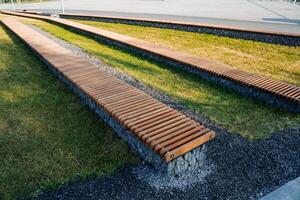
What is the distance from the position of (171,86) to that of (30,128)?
3816 millimetres

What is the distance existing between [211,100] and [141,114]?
2548mm

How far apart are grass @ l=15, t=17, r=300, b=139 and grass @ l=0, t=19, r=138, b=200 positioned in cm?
224

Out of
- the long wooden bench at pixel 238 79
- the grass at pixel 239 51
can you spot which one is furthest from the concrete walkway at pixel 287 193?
the grass at pixel 239 51

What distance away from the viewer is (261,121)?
6293 mm

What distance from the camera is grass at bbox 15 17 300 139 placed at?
20.2ft

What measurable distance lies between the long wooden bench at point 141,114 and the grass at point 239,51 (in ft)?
15.2

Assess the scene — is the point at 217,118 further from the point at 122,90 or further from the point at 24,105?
the point at 24,105

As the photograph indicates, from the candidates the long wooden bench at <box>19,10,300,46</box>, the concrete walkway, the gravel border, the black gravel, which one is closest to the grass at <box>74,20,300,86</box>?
the long wooden bench at <box>19,10,300,46</box>

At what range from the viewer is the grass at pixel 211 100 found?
6160 mm

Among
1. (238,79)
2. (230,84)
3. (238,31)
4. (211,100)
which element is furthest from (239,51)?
(211,100)

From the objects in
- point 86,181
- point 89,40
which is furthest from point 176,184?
point 89,40

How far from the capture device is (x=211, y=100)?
7.27m

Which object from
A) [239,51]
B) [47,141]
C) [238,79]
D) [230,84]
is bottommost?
[47,141]

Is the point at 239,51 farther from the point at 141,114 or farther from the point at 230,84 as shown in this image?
the point at 141,114
